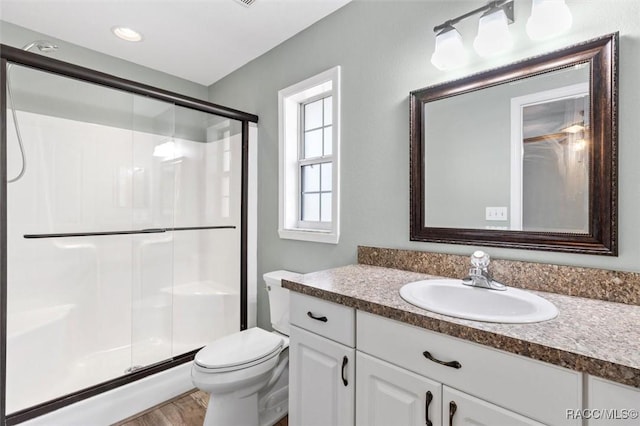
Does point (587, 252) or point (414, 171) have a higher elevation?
point (414, 171)

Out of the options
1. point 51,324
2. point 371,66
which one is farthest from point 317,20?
point 51,324

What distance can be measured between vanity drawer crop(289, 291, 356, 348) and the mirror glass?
25.7 inches

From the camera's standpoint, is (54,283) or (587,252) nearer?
(587,252)

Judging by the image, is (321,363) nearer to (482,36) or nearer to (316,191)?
(316,191)

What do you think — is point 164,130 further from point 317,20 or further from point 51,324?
point 51,324

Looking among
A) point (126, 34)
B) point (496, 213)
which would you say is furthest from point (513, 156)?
point (126, 34)

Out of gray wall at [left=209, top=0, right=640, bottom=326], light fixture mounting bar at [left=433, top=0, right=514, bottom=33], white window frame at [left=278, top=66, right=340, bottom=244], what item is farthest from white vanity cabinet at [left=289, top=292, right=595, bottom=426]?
light fixture mounting bar at [left=433, top=0, right=514, bottom=33]

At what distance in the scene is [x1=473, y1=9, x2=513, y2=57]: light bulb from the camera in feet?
4.03

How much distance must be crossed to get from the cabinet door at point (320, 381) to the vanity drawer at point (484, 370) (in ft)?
0.55

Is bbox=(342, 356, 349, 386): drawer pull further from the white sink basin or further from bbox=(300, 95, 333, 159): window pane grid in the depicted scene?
bbox=(300, 95, 333, 159): window pane grid

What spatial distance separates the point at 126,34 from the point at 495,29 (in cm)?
232

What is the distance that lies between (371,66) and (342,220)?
35.1 inches

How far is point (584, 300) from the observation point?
3.49 ft

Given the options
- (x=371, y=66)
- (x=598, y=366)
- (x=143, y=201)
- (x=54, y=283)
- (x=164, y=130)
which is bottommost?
(x=54, y=283)
